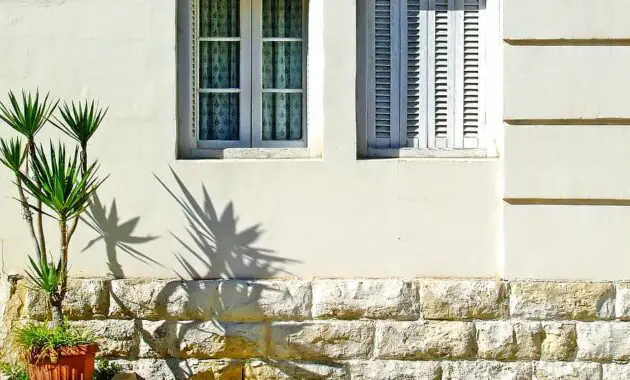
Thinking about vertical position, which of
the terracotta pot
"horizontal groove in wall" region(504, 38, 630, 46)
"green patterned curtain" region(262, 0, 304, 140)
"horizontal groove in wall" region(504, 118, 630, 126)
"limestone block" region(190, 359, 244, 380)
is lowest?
"limestone block" region(190, 359, 244, 380)

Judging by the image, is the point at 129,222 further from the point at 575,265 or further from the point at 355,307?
the point at 575,265

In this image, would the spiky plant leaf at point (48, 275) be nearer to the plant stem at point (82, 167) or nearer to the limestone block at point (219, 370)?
the plant stem at point (82, 167)

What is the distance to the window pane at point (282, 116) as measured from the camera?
22.7 feet

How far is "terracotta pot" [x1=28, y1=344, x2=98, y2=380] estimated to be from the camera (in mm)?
5820

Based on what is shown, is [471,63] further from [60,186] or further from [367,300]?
[60,186]

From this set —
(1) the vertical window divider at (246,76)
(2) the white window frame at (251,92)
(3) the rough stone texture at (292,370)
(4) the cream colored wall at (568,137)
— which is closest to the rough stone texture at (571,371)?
(4) the cream colored wall at (568,137)

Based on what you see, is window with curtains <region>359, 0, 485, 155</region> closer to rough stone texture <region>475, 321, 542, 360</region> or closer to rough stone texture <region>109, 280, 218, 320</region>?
rough stone texture <region>475, 321, 542, 360</region>

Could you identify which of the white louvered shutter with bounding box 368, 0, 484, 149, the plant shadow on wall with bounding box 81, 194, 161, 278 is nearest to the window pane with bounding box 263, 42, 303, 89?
the white louvered shutter with bounding box 368, 0, 484, 149

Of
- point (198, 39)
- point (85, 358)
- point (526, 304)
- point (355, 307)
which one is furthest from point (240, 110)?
point (526, 304)

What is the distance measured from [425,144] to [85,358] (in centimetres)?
304

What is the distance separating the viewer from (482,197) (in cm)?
656

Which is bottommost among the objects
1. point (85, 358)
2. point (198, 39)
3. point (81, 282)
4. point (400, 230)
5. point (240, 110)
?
point (85, 358)

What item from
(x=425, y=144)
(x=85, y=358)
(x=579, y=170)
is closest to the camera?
(x=85, y=358)

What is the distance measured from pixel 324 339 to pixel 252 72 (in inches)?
86.6
